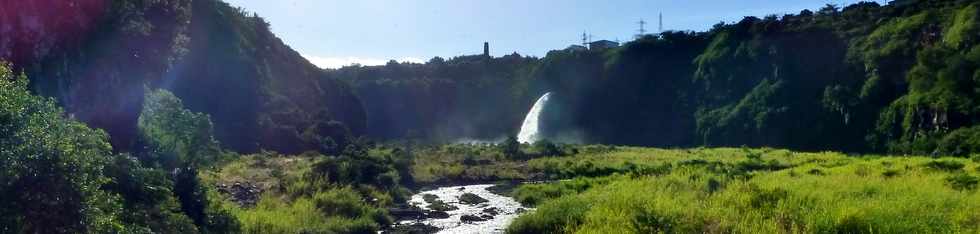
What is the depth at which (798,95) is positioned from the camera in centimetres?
8838

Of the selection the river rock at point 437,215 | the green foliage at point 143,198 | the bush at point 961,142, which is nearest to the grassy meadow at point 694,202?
the river rock at point 437,215

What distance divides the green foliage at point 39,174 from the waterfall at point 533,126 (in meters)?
93.0

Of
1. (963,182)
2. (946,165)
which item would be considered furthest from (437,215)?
(946,165)

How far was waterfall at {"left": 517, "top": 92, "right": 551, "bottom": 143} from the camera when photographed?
107 metres

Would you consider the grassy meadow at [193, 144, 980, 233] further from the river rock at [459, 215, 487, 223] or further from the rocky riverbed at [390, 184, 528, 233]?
the river rock at [459, 215, 487, 223]

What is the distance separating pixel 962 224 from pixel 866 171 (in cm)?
1367

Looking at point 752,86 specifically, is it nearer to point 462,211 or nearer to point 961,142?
point 961,142

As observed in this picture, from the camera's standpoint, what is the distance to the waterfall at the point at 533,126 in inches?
4205

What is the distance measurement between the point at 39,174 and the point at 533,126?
334 ft

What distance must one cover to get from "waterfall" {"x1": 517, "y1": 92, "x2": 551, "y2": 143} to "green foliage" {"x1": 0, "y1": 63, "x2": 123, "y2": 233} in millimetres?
93032

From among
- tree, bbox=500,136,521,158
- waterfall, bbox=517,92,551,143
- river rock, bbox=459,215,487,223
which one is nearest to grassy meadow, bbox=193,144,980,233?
river rock, bbox=459,215,487,223

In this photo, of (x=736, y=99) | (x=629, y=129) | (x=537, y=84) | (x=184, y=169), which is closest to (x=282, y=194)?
(x=184, y=169)

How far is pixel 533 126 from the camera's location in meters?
112

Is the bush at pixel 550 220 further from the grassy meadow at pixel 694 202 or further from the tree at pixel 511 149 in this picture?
the tree at pixel 511 149
